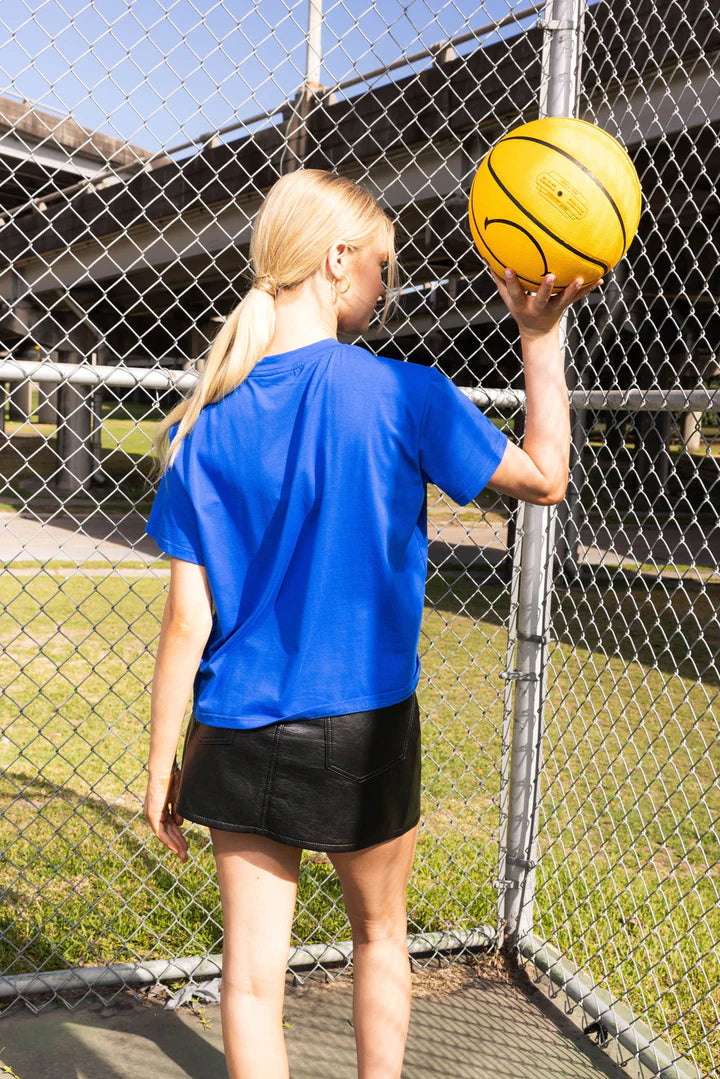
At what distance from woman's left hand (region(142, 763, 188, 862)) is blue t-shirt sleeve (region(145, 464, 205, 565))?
49 centimetres

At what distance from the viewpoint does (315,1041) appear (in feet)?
9.49

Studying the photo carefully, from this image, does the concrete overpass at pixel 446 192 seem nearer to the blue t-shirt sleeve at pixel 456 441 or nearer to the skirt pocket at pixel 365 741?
the blue t-shirt sleeve at pixel 456 441

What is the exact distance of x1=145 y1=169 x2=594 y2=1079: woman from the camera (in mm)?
1785

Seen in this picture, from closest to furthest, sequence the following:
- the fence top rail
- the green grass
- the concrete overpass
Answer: the fence top rail < the green grass < the concrete overpass

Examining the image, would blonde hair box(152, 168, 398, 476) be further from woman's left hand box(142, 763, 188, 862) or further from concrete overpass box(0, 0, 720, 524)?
concrete overpass box(0, 0, 720, 524)

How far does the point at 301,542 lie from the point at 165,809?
0.69 m

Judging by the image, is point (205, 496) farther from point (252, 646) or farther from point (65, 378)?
point (65, 378)

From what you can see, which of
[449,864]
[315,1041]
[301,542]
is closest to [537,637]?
[449,864]

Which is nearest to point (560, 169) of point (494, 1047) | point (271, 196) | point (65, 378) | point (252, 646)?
point (271, 196)

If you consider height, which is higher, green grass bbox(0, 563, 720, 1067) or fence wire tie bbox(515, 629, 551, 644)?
fence wire tie bbox(515, 629, 551, 644)

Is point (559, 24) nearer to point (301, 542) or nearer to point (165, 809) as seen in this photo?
point (301, 542)

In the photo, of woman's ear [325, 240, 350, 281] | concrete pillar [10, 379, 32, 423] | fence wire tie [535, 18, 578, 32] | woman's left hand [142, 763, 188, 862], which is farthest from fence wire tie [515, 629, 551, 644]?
concrete pillar [10, 379, 32, 423]

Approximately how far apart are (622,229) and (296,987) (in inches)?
102

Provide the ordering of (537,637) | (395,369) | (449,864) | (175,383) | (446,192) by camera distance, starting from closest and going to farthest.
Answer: (395,369) < (175,383) < (537,637) < (449,864) < (446,192)
